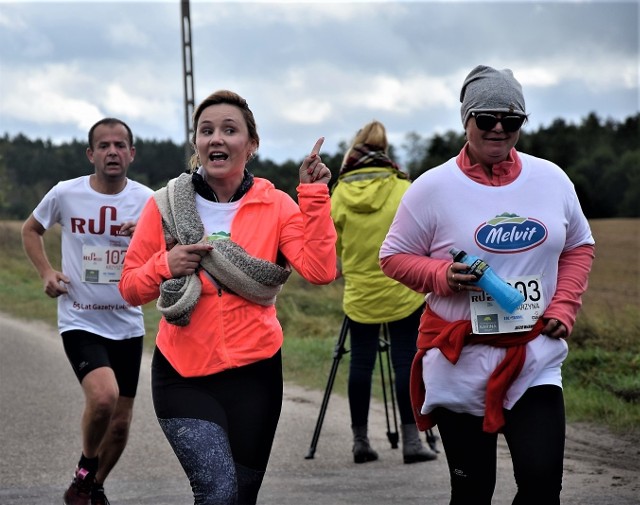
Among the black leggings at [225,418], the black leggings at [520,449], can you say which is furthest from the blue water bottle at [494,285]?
the black leggings at [225,418]

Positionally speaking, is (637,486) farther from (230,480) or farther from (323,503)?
(230,480)

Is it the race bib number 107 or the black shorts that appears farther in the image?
Result: the race bib number 107

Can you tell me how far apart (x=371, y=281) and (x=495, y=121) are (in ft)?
12.3

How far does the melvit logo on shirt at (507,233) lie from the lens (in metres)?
4.09

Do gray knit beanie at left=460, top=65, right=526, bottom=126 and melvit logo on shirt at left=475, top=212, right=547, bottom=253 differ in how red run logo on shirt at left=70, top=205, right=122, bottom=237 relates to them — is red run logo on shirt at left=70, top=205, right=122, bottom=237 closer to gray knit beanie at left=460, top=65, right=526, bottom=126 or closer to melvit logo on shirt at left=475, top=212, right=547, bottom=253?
gray knit beanie at left=460, top=65, right=526, bottom=126

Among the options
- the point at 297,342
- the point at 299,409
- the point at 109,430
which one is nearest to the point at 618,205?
the point at 297,342

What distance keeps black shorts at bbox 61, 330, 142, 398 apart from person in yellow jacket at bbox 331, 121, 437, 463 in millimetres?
1815

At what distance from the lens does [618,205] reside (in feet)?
202

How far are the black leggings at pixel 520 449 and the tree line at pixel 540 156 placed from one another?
50595 mm

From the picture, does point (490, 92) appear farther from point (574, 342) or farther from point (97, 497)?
point (574, 342)

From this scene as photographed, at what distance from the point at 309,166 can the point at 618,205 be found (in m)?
59.4

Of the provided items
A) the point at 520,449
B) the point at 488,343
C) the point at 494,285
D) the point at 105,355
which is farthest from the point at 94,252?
the point at 520,449

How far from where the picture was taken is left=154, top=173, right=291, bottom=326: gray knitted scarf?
14.0ft

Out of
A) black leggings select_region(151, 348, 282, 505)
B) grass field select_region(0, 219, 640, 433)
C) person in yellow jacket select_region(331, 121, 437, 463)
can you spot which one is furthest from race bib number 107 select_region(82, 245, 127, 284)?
grass field select_region(0, 219, 640, 433)
